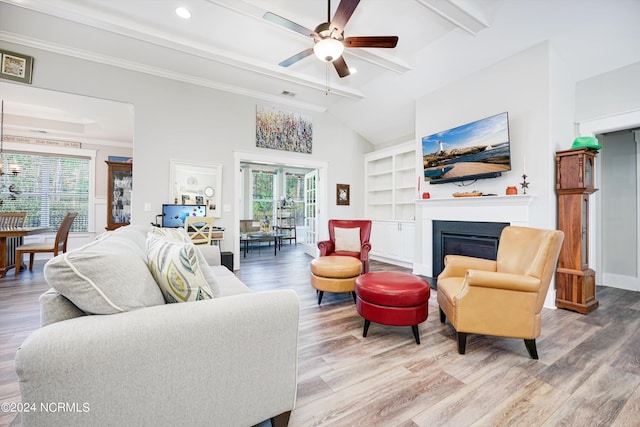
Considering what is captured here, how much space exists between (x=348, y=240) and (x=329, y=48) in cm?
227

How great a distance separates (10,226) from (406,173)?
7.40 metres

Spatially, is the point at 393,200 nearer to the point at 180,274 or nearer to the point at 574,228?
the point at 574,228

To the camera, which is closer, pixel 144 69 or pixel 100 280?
pixel 100 280

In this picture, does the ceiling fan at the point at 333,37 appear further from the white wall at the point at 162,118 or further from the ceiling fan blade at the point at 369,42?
the white wall at the point at 162,118

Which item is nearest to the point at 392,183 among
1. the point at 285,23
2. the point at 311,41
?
the point at 311,41

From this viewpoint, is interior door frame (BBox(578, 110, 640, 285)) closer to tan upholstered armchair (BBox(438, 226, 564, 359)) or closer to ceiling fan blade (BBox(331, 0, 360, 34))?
tan upholstered armchair (BBox(438, 226, 564, 359))

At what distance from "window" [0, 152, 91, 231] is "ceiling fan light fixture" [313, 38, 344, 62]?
20.8 ft

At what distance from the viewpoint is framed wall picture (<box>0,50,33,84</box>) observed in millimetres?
3209

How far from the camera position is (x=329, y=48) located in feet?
7.91

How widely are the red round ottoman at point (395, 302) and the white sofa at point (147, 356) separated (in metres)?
1.09

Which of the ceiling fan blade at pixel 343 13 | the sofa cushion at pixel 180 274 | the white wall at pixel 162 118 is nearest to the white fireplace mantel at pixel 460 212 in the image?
the ceiling fan blade at pixel 343 13

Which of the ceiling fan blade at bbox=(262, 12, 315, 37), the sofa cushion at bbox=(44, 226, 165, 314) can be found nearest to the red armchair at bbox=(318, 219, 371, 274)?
the ceiling fan blade at bbox=(262, 12, 315, 37)

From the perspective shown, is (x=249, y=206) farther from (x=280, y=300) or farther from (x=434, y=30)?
(x=280, y=300)

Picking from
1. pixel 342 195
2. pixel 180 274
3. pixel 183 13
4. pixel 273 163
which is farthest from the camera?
pixel 342 195
